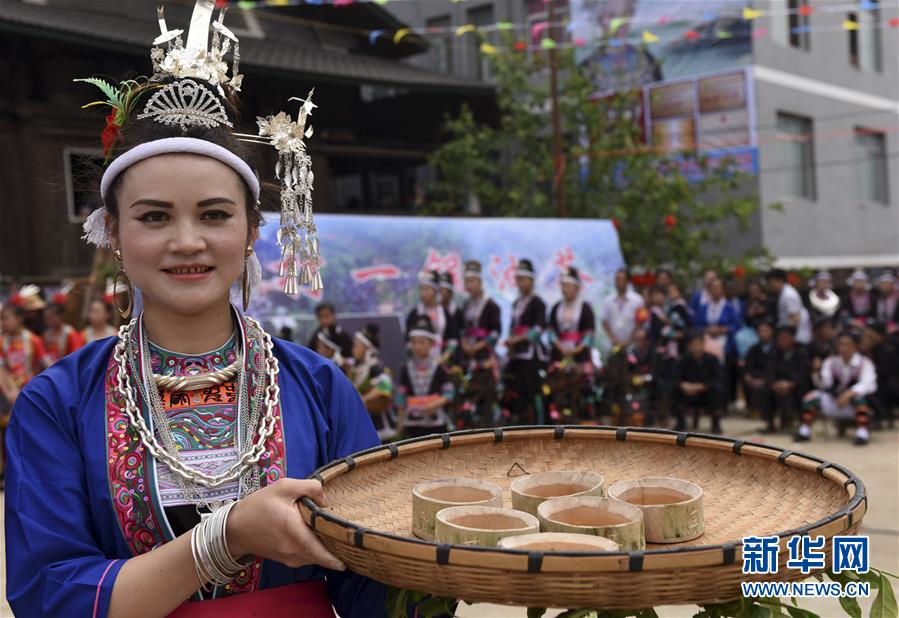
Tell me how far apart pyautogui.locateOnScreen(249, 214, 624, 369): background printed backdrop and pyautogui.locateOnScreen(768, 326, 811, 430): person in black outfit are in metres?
1.73

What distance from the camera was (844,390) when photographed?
24.5 ft

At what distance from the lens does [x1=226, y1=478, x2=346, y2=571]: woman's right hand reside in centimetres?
117

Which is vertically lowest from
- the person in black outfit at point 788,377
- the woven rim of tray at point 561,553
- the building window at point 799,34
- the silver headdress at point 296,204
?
the person in black outfit at point 788,377

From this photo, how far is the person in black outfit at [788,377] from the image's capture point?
7.51m

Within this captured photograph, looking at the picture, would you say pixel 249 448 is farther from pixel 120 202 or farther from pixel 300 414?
pixel 120 202

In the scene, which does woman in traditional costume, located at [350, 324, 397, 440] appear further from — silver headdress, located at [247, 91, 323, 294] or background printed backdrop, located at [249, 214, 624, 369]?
silver headdress, located at [247, 91, 323, 294]

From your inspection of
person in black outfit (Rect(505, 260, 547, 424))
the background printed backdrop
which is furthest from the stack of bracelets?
person in black outfit (Rect(505, 260, 547, 424))

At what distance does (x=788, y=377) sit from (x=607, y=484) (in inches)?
262

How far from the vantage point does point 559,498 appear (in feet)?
4.27

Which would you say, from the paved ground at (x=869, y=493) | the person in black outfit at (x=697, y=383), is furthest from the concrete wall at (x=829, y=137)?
the paved ground at (x=869, y=493)

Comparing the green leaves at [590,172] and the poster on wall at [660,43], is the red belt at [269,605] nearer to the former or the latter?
the green leaves at [590,172]

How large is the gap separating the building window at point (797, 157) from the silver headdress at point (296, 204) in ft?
42.3

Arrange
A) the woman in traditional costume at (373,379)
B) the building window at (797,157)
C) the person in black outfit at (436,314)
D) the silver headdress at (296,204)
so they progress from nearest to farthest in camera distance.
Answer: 1. the silver headdress at (296,204)
2. the woman in traditional costume at (373,379)
3. the person in black outfit at (436,314)
4. the building window at (797,157)

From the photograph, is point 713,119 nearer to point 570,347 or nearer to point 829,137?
point 829,137
